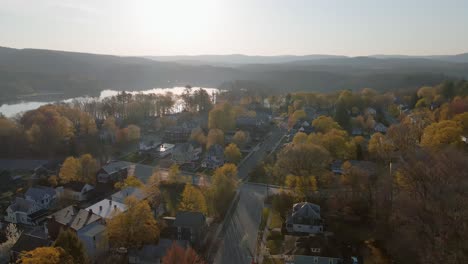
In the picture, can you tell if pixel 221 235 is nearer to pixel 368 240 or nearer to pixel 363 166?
pixel 368 240

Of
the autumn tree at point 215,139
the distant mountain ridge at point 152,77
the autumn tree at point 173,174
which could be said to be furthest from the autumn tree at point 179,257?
the distant mountain ridge at point 152,77

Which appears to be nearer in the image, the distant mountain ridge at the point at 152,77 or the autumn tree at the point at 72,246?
the autumn tree at the point at 72,246

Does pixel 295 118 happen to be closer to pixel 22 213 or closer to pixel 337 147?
pixel 337 147

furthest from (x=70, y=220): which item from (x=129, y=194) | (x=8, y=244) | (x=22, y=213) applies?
(x=22, y=213)

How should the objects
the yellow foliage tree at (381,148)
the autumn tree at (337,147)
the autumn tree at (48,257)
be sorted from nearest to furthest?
the autumn tree at (48,257)
the yellow foliage tree at (381,148)
the autumn tree at (337,147)

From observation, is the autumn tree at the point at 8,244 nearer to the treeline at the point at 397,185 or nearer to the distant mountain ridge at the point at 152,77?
the treeline at the point at 397,185

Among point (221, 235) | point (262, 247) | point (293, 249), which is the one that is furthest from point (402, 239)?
point (221, 235)

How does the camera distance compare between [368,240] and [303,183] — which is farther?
[303,183]
